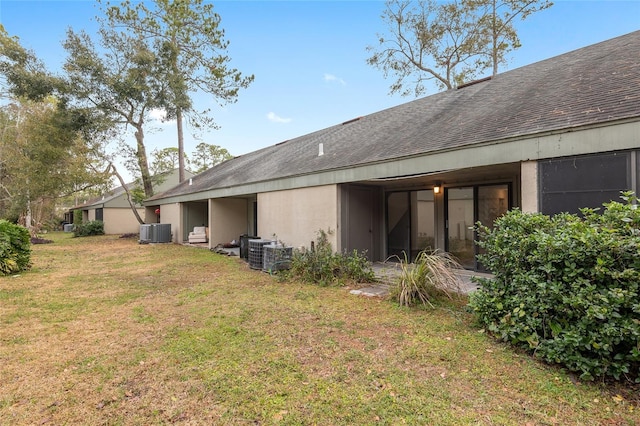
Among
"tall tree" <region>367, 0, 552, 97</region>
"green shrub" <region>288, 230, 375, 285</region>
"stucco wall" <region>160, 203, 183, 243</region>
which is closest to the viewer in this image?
"green shrub" <region>288, 230, 375, 285</region>

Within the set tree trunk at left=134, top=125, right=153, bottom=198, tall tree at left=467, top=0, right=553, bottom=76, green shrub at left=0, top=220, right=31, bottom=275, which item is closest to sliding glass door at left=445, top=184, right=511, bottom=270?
green shrub at left=0, top=220, right=31, bottom=275

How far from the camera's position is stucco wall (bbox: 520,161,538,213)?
183 inches

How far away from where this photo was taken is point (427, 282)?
5051 mm

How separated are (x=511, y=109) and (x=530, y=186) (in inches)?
89.0

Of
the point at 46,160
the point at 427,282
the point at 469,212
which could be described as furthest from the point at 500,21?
the point at 46,160

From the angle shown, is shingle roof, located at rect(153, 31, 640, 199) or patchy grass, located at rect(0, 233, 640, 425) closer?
patchy grass, located at rect(0, 233, 640, 425)

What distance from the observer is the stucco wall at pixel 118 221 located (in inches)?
1034

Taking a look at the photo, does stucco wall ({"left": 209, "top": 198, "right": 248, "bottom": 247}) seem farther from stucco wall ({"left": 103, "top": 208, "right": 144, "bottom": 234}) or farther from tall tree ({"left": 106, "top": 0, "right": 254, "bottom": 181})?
stucco wall ({"left": 103, "top": 208, "right": 144, "bottom": 234})

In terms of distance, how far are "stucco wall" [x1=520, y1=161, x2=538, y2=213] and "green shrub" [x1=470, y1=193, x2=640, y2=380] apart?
4.03ft

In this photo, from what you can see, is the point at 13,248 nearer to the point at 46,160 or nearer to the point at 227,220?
the point at 227,220

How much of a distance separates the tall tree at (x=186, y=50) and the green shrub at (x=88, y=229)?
1112cm

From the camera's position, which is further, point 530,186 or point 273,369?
point 530,186

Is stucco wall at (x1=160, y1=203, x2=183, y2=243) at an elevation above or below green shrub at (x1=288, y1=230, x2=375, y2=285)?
above

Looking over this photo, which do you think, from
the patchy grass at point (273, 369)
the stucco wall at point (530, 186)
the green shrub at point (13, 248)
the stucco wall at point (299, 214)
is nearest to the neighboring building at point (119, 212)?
the green shrub at point (13, 248)
